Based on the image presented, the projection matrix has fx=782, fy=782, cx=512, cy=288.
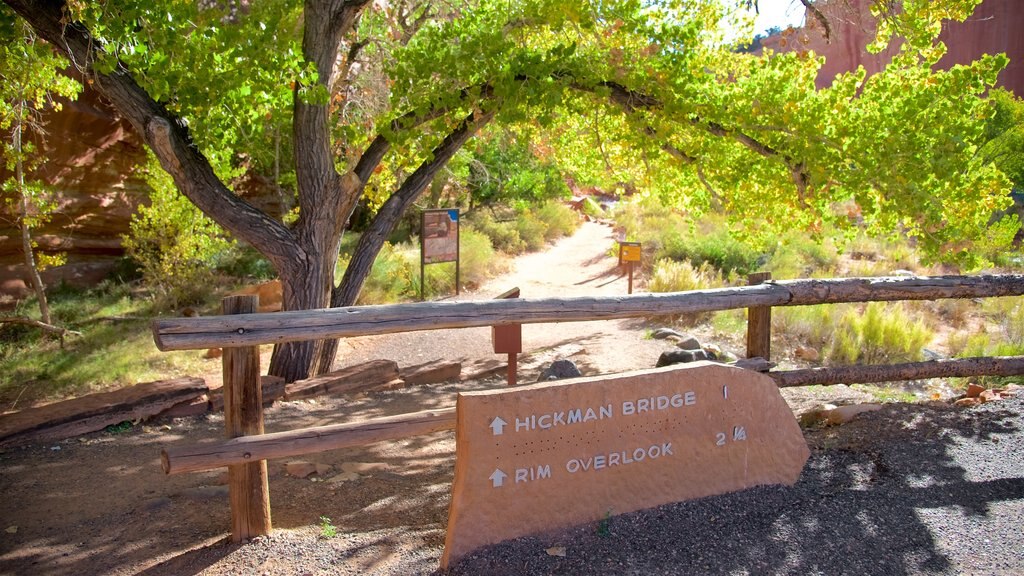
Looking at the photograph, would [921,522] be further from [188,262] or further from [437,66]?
[188,262]

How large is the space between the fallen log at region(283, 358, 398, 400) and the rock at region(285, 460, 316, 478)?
6.22 ft

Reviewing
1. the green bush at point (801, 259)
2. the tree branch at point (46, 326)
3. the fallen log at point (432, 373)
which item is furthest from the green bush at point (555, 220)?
the tree branch at point (46, 326)

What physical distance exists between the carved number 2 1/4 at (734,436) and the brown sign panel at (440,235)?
8528 millimetres

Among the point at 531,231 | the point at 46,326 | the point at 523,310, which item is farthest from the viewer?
the point at 531,231

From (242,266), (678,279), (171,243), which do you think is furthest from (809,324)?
(242,266)

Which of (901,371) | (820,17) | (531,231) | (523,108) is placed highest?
(820,17)

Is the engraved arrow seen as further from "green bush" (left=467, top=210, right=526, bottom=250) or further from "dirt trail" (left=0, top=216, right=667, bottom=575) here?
"green bush" (left=467, top=210, right=526, bottom=250)

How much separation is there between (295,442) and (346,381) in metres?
4.12

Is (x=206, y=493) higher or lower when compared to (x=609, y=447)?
lower

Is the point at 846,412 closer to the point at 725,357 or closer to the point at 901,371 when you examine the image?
the point at 901,371

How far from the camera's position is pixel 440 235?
495 inches

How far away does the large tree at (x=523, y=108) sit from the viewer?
5996mm

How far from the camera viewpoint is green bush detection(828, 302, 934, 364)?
33.2 ft

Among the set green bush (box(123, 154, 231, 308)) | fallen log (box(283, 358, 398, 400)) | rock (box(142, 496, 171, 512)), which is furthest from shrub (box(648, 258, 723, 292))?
rock (box(142, 496, 171, 512))
